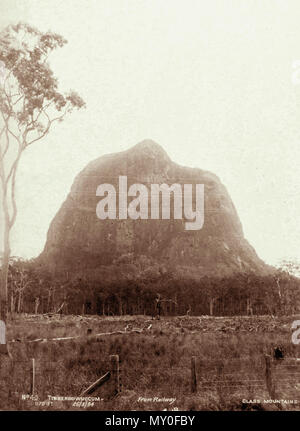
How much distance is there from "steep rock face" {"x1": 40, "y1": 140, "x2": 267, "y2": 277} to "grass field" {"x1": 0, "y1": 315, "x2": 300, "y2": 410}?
1.44 metres

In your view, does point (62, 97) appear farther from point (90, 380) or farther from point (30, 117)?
point (90, 380)

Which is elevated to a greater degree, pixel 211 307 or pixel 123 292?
pixel 123 292

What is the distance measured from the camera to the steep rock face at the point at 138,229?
9805 millimetres

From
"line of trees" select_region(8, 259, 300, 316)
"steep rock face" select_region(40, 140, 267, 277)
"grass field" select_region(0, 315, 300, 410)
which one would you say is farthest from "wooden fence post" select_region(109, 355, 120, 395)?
"steep rock face" select_region(40, 140, 267, 277)

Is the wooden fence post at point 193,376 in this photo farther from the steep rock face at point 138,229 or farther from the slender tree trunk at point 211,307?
the slender tree trunk at point 211,307

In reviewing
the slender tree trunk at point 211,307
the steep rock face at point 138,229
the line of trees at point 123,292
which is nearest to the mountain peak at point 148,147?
the steep rock face at point 138,229

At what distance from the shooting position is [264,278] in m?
11.6

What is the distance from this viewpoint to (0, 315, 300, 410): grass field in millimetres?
8414

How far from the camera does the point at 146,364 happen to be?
8.89 meters

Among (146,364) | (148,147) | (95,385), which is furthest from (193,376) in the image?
(148,147)

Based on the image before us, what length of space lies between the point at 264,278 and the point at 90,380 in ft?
18.0

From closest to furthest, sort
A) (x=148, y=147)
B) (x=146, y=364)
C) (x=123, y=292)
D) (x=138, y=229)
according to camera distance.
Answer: (x=146, y=364) → (x=138, y=229) → (x=148, y=147) → (x=123, y=292)

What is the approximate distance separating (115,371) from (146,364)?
73 cm

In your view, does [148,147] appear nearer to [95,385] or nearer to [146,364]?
[146,364]
